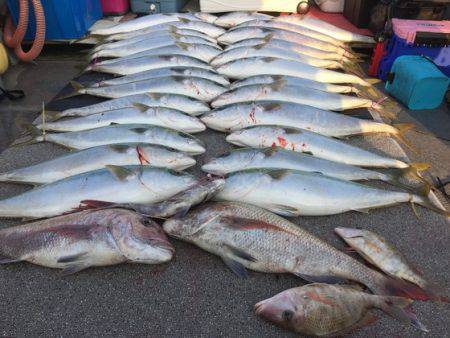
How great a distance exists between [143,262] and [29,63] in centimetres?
515

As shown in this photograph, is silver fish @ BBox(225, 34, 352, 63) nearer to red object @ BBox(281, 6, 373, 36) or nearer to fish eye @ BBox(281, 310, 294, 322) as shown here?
red object @ BBox(281, 6, 373, 36)

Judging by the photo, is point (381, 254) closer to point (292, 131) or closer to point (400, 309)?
point (400, 309)

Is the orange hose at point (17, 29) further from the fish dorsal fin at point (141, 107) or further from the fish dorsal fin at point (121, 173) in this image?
the fish dorsal fin at point (121, 173)

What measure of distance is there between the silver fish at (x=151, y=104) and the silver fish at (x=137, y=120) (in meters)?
0.18

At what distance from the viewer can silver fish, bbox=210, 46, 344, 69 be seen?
4555mm

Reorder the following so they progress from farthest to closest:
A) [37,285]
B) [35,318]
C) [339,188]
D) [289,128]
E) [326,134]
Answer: [326,134]
[289,128]
[339,188]
[37,285]
[35,318]

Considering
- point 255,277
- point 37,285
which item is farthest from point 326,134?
point 37,285

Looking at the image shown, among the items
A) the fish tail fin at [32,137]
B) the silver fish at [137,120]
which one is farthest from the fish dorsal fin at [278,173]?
the fish tail fin at [32,137]

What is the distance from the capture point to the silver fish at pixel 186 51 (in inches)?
181

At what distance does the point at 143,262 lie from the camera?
6.90 ft

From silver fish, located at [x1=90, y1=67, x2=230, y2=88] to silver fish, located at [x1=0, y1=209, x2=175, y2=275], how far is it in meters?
2.28

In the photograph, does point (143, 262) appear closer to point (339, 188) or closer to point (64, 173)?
point (64, 173)

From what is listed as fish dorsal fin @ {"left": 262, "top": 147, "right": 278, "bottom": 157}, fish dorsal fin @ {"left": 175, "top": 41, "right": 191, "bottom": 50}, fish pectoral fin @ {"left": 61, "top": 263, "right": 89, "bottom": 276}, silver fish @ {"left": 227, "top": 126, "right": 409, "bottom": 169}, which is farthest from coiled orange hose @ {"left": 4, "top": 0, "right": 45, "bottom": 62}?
fish pectoral fin @ {"left": 61, "top": 263, "right": 89, "bottom": 276}

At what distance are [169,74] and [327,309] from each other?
3.11 meters
